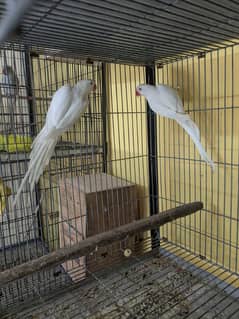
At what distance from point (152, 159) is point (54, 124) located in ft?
2.21

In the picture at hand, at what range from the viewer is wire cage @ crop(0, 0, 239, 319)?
0.83 m

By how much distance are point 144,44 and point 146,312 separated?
1068mm

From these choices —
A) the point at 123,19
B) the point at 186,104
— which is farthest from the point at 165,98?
the point at 123,19

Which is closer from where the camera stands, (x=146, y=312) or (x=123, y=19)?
(x=123, y=19)

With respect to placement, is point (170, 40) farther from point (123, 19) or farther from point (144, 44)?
point (123, 19)

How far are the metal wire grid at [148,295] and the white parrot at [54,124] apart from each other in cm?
48

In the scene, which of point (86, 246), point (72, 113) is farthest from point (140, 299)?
point (72, 113)

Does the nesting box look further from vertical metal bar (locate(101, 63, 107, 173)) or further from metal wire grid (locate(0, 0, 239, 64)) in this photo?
metal wire grid (locate(0, 0, 239, 64))

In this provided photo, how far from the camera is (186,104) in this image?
50.9 inches

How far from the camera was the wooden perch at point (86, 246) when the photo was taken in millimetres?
864

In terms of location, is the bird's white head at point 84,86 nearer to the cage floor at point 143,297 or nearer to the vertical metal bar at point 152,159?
the vertical metal bar at point 152,159

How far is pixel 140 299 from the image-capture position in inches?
42.0

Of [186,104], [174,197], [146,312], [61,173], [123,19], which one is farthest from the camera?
[61,173]

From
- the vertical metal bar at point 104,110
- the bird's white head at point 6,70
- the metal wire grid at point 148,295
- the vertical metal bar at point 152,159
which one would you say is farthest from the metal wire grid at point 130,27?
the metal wire grid at point 148,295
